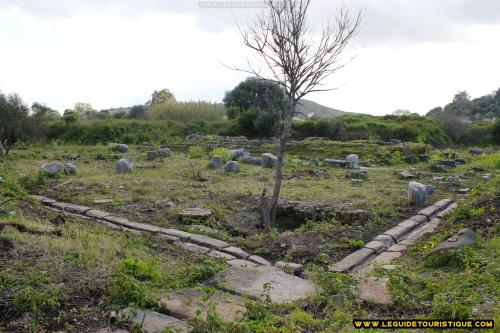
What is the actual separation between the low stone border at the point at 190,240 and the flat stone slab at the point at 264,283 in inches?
12.0

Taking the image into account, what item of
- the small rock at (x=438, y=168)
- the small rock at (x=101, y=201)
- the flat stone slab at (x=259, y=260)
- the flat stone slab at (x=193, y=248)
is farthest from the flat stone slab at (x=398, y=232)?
the small rock at (x=438, y=168)

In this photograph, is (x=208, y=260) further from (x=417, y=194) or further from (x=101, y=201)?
(x=417, y=194)

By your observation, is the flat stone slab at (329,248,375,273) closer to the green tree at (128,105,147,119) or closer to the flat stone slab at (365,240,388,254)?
the flat stone slab at (365,240,388,254)

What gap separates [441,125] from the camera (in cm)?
2553

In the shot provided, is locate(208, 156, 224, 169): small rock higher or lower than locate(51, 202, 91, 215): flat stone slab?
higher

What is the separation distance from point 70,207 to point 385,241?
5056 millimetres

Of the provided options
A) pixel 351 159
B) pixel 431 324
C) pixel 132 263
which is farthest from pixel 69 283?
pixel 351 159

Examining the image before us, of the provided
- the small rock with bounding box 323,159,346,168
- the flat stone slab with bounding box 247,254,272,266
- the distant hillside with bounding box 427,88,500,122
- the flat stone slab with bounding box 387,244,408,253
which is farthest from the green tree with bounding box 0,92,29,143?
the distant hillside with bounding box 427,88,500,122

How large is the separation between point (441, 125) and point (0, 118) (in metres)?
22.0

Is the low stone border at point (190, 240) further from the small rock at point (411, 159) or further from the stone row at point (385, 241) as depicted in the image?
the small rock at point (411, 159)

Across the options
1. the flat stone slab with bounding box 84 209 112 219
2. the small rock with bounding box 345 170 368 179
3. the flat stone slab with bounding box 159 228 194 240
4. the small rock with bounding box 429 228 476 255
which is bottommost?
the flat stone slab with bounding box 159 228 194 240

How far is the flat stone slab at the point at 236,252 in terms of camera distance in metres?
5.41

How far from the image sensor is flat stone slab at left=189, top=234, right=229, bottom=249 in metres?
5.68

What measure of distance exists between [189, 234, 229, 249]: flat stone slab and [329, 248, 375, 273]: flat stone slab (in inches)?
57.0
